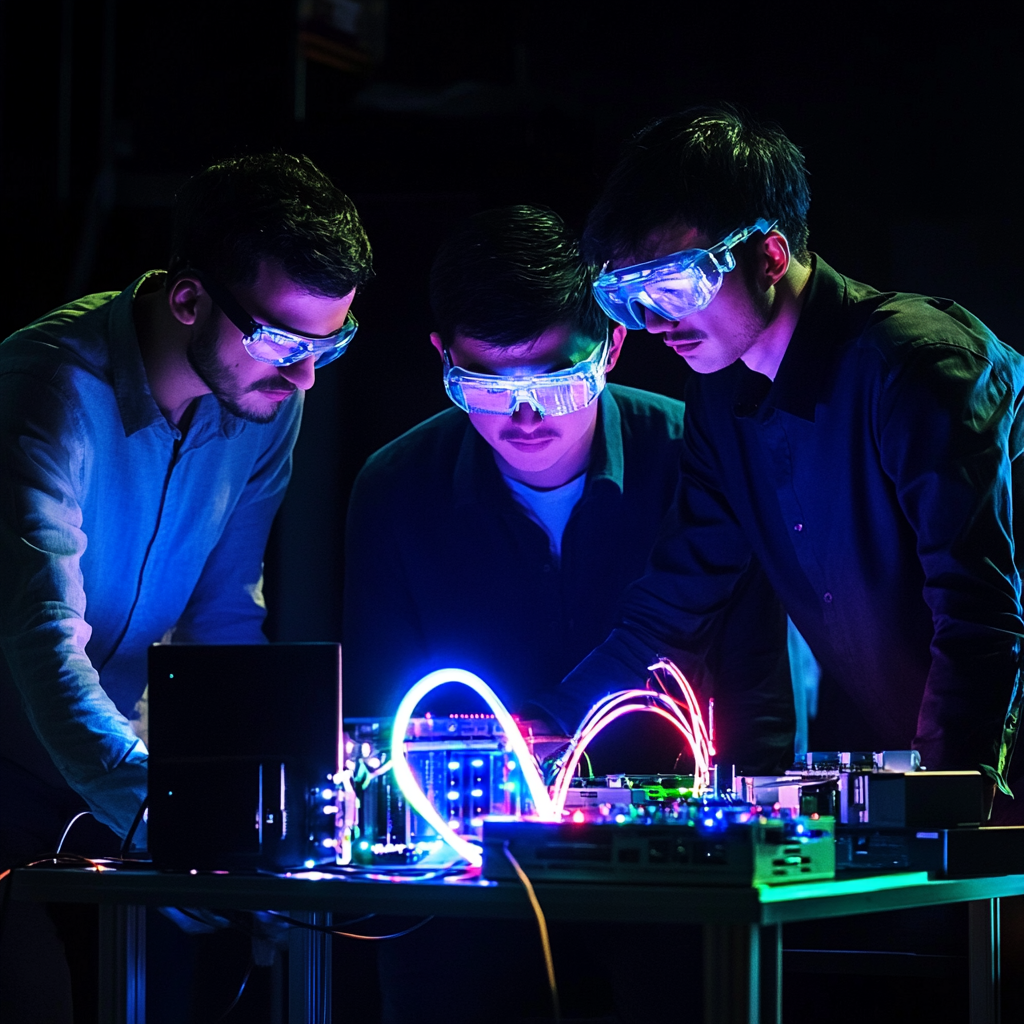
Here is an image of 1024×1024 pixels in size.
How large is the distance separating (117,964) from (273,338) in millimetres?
1368

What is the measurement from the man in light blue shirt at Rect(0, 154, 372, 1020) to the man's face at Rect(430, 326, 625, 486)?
346mm

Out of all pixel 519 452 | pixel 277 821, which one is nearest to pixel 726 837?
pixel 277 821

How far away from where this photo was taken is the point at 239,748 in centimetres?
Answer: 198

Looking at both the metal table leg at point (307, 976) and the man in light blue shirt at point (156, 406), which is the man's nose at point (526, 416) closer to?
the man in light blue shirt at point (156, 406)

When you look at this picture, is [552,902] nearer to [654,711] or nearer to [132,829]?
[132,829]

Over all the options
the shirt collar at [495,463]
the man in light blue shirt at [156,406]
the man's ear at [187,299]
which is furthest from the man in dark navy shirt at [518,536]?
the man's ear at [187,299]

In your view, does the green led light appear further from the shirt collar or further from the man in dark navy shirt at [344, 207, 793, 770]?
the shirt collar

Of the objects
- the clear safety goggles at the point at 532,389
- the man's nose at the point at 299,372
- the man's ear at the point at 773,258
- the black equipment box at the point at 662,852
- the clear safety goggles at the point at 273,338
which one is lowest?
the black equipment box at the point at 662,852

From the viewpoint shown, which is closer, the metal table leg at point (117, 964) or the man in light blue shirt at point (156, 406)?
the metal table leg at point (117, 964)

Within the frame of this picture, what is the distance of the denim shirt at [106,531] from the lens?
7.48 ft

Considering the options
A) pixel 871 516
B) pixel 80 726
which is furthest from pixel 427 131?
pixel 80 726

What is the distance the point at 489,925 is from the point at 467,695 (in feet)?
2.79

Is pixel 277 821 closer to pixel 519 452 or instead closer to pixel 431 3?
pixel 519 452

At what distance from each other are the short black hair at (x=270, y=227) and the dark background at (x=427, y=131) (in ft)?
3.78
